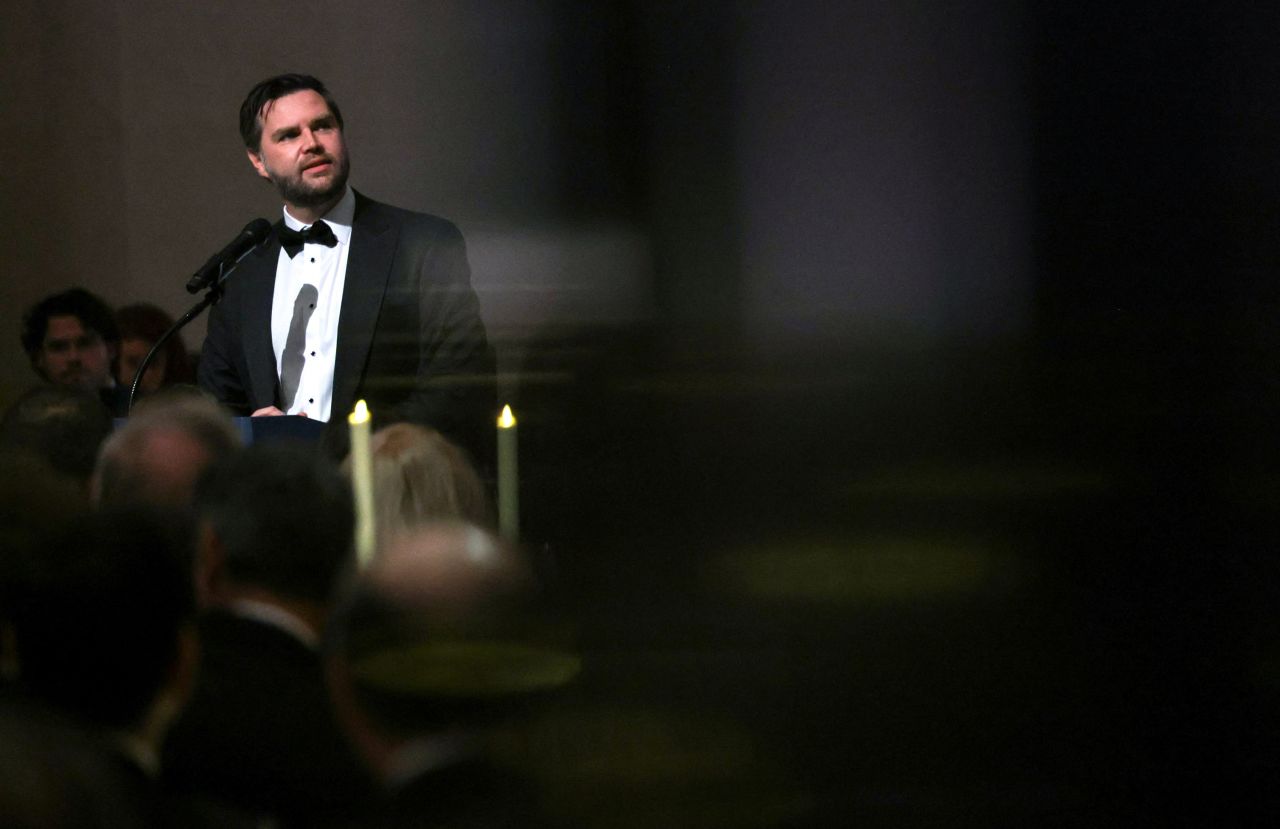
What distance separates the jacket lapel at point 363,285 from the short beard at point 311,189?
0.04 m

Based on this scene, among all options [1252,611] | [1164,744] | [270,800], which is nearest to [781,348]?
[1252,611]

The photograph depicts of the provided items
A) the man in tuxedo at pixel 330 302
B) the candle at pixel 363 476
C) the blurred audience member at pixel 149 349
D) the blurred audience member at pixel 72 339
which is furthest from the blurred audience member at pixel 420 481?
the blurred audience member at pixel 149 349

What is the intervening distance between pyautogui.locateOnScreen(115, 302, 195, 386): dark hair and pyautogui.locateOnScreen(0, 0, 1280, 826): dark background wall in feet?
0.50

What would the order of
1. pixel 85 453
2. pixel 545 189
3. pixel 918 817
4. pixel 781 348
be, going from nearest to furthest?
pixel 85 453 → pixel 918 817 → pixel 545 189 → pixel 781 348

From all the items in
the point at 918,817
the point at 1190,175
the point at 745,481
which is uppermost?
the point at 1190,175

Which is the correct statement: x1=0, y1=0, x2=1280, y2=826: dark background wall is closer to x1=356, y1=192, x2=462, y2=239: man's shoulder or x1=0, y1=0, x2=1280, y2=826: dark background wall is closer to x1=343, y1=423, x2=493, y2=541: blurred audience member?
x1=343, y1=423, x2=493, y2=541: blurred audience member

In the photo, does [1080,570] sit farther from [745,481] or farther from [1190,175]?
[745,481]

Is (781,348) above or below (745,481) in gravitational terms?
above

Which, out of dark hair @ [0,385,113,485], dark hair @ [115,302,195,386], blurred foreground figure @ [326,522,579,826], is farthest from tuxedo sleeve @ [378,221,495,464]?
dark hair @ [115,302,195,386]

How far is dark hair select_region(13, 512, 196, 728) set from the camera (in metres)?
0.35

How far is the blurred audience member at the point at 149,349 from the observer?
4.52ft

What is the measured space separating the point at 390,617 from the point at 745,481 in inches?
50.2

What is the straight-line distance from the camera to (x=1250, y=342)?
1.22 meters

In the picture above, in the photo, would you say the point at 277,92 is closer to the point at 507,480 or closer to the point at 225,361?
the point at 225,361
